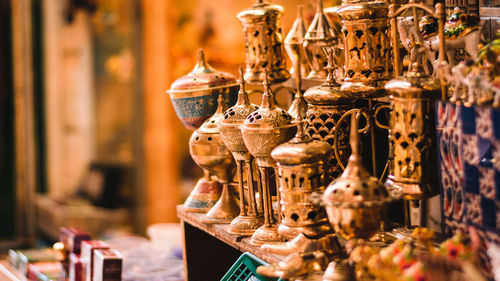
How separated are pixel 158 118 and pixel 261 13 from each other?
3588 millimetres

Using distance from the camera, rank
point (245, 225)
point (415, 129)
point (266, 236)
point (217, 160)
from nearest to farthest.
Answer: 1. point (415, 129)
2. point (266, 236)
3. point (245, 225)
4. point (217, 160)

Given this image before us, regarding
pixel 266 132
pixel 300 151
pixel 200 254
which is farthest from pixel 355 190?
pixel 200 254

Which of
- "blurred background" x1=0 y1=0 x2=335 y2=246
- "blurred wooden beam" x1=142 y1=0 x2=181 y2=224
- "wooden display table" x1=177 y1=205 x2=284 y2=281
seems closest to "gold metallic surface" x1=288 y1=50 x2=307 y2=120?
"wooden display table" x1=177 y1=205 x2=284 y2=281

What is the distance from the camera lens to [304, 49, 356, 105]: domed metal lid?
1.70 m

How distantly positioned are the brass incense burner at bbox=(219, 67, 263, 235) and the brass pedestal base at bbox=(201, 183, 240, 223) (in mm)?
98

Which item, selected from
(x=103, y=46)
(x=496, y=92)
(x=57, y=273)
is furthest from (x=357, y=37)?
(x=103, y=46)

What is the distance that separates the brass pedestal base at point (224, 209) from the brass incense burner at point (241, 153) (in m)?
0.10

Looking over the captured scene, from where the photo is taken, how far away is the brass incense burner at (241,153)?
1760 millimetres

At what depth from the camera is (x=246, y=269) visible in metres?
1.71

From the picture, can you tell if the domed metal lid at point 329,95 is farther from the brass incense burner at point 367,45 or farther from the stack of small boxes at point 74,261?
the stack of small boxes at point 74,261

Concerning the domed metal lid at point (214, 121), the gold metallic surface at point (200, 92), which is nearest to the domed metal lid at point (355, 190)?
the domed metal lid at point (214, 121)

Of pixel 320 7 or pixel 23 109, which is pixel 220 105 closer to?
pixel 320 7

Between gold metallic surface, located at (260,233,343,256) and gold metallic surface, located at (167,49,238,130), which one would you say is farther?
gold metallic surface, located at (167,49,238,130)

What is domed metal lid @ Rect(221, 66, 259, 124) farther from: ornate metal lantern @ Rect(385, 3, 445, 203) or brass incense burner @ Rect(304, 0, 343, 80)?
ornate metal lantern @ Rect(385, 3, 445, 203)
